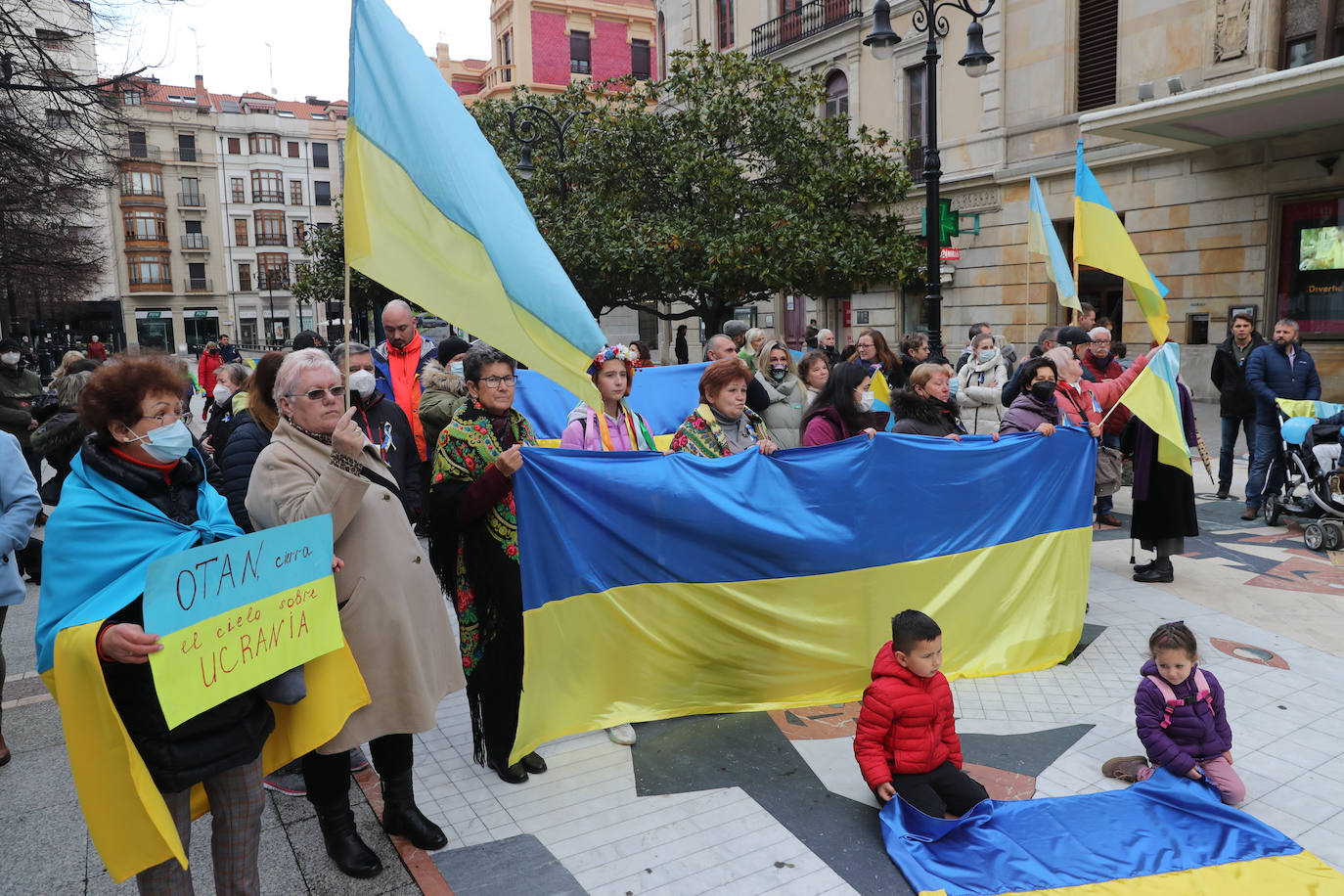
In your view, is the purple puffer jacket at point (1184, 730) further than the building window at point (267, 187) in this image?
No

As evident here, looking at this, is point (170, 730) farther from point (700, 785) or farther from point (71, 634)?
point (700, 785)

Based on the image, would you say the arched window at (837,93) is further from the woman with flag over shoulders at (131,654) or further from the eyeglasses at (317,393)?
the woman with flag over shoulders at (131,654)

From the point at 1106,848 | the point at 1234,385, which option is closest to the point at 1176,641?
the point at 1106,848

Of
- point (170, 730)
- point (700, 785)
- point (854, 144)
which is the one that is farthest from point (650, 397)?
point (854, 144)

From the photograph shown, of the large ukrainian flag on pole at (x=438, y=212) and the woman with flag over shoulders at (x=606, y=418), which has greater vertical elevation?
the large ukrainian flag on pole at (x=438, y=212)

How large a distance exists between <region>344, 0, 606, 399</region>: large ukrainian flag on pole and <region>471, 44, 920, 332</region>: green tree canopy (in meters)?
15.2

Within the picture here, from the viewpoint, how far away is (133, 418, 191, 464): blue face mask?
265 centimetres

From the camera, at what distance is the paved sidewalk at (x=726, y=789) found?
338cm

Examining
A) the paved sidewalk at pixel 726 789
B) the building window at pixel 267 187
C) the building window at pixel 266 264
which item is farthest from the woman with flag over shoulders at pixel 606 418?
the building window at pixel 267 187

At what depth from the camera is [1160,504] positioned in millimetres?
6836

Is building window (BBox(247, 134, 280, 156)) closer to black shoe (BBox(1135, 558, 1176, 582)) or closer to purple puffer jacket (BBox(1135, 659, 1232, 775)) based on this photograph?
Result: black shoe (BBox(1135, 558, 1176, 582))

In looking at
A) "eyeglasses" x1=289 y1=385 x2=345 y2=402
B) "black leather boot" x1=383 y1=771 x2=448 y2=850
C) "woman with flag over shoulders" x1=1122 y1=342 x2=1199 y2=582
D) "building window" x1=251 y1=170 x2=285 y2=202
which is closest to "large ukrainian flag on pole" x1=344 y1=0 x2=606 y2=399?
"eyeglasses" x1=289 y1=385 x2=345 y2=402

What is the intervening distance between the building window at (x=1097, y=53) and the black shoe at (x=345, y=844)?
20719 mm

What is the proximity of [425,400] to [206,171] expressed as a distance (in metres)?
80.2
